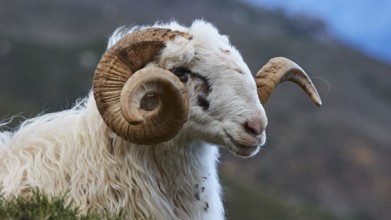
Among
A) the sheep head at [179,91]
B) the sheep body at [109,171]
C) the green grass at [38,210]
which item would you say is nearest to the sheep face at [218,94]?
the sheep head at [179,91]

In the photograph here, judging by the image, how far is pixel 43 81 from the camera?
13788 cm

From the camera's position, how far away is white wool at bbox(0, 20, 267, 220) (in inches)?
389

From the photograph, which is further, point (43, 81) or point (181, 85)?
point (43, 81)

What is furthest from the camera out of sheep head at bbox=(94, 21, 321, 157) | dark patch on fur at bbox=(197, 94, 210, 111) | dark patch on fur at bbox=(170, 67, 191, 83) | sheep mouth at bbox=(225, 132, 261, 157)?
dark patch on fur at bbox=(170, 67, 191, 83)

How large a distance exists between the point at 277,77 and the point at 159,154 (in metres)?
1.83

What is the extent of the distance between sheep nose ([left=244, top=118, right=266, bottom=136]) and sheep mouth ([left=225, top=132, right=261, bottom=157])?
125 mm

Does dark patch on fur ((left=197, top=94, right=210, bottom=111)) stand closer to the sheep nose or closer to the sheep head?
the sheep head

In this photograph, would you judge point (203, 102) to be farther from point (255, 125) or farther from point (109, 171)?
point (109, 171)

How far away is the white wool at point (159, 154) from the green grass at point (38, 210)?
106 centimetres

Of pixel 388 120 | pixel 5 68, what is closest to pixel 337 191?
pixel 388 120

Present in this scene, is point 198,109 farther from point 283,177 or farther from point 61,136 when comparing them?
point 283,177

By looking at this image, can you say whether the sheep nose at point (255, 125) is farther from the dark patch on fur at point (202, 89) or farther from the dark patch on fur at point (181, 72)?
the dark patch on fur at point (181, 72)

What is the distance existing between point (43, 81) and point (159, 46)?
426ft

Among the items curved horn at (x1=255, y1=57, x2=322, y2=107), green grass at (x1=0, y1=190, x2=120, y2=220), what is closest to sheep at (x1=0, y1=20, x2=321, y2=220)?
curved horn at (x1=255, y1=57, x2=322, y2=107)
